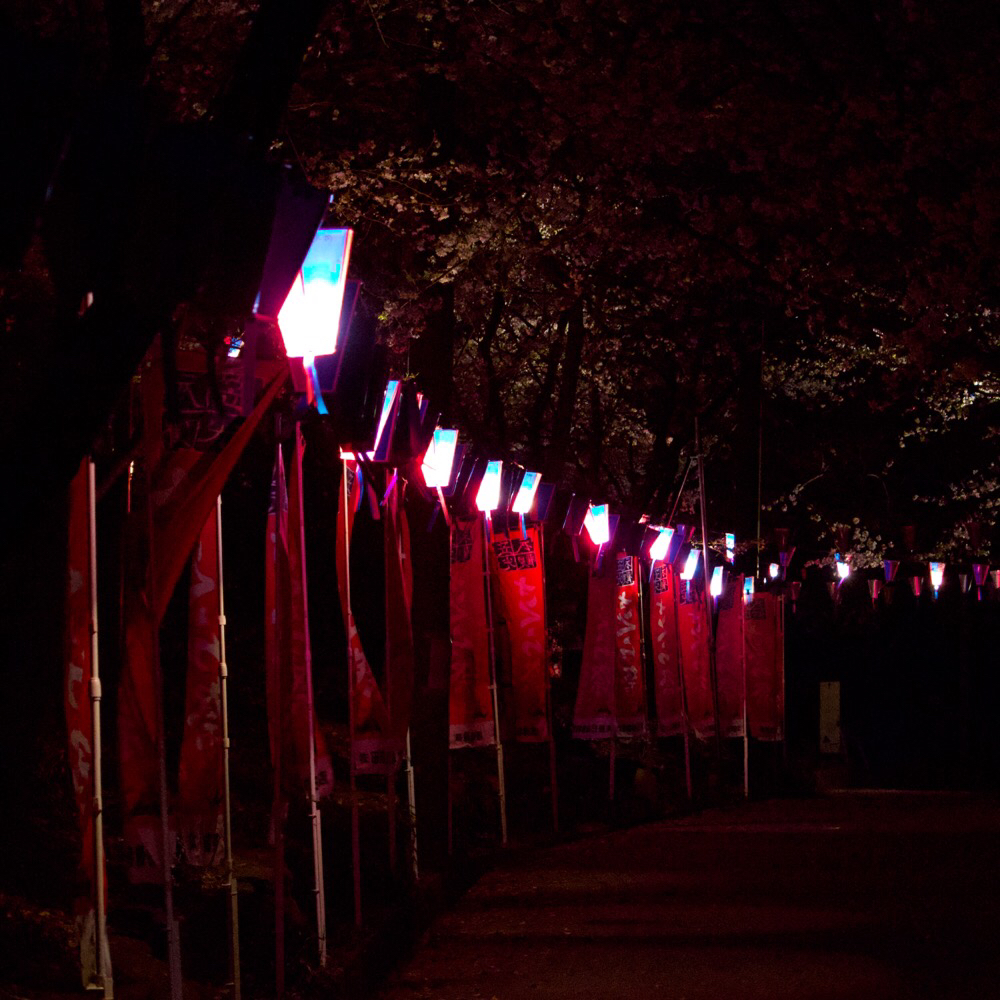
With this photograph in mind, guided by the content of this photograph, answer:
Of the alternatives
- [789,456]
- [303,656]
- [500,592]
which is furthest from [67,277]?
[789,456]

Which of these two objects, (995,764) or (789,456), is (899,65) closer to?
(789,456)

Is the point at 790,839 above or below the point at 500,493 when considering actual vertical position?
below

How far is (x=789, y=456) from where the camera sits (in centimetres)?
3719

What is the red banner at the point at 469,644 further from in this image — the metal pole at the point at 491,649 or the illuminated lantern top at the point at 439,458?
the illuminated lantern top at the point at 439,458

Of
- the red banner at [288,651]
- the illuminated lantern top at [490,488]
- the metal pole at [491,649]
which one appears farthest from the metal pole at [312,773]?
the metal pole at [491,649]

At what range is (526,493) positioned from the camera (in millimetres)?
16953

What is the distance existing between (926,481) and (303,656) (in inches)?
1303

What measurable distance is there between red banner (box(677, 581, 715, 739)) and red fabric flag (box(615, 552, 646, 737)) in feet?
10.7

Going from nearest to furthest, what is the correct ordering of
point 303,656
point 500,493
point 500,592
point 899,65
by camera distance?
point 303,656, point 899,65, point 500,493, point 500,592

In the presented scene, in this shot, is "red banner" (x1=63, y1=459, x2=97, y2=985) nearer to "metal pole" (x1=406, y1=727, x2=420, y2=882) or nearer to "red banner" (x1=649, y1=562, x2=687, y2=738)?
"metal pole" (x1=406, y1=727, x2=420, y2=882)

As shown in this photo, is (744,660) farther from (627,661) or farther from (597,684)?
(597,684)

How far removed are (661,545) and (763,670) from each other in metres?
7.04

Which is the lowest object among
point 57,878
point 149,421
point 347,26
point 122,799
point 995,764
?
point 995,764

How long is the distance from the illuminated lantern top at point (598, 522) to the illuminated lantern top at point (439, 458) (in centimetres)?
608
